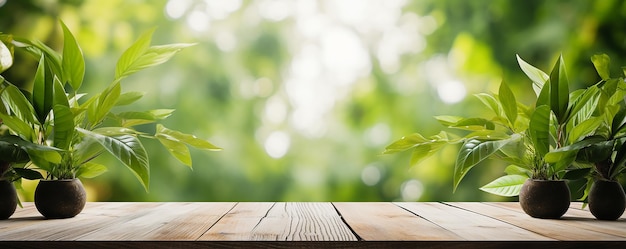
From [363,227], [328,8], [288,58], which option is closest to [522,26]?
[328,8]

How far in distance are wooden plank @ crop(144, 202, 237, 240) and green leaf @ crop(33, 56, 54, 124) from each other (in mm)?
322

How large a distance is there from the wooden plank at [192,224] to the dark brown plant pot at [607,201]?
2.38 ft

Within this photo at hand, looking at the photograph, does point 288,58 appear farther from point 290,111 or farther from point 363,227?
point 363,227

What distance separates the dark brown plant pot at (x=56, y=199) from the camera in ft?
3.81

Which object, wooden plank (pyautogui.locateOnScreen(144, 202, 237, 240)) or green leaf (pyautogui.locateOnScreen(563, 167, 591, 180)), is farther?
green leaf (pyautogui.locateOnScreen(563, 167, 591, 180))

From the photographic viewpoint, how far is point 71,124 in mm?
1116

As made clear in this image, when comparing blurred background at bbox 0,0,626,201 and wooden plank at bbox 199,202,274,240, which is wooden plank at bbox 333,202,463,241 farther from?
blurred background at bbox 0,0,626,201

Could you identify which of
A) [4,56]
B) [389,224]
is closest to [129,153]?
[4,56]

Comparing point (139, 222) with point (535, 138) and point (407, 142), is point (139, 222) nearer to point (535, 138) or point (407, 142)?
point (407, 142)

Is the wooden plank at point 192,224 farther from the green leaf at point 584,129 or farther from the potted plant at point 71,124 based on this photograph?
the green leaf at point 584,129

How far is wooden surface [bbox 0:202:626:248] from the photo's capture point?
0.85m

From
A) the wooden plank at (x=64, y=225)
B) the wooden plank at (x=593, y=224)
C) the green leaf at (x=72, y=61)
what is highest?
the green leaf at (x=72, y=61)

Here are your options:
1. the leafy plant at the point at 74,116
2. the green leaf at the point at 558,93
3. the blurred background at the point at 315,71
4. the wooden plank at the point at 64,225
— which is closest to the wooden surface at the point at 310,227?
the wooden plank at the point at 64,225

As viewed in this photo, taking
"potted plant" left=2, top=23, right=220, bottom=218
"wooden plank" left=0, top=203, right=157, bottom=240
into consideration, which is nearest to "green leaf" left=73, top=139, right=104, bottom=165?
"potted plant" left=2, top=23, right=220, bottom=218
